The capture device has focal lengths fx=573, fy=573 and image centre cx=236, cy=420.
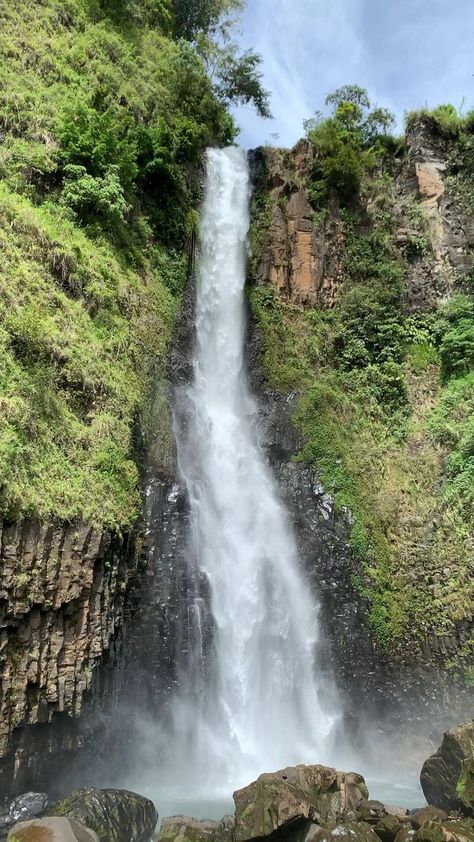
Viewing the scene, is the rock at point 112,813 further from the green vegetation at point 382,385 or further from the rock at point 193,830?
the green vegetation at point 382,385

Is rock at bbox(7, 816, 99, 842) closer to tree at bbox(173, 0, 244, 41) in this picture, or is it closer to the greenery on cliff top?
the greenery on cliff top

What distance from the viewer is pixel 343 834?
734cm

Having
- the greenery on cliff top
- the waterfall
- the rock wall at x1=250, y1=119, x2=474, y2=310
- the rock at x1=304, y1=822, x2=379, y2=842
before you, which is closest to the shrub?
the greenery on cliff top

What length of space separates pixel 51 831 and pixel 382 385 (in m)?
13.3

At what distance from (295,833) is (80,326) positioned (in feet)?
31.6

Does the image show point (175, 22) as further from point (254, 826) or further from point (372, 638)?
point (254, 826)

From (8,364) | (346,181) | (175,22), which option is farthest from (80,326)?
(175,22)

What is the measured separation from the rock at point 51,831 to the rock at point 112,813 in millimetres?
417

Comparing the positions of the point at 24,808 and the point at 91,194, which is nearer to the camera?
the point at 24,808

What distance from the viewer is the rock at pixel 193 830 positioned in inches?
Answer: 293

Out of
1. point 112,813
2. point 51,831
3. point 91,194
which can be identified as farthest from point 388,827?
Result: point 91,194

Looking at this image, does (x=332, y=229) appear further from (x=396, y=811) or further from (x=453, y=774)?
(x=396, y=811)

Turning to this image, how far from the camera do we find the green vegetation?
1326 centimetres

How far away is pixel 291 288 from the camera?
1903 cm
